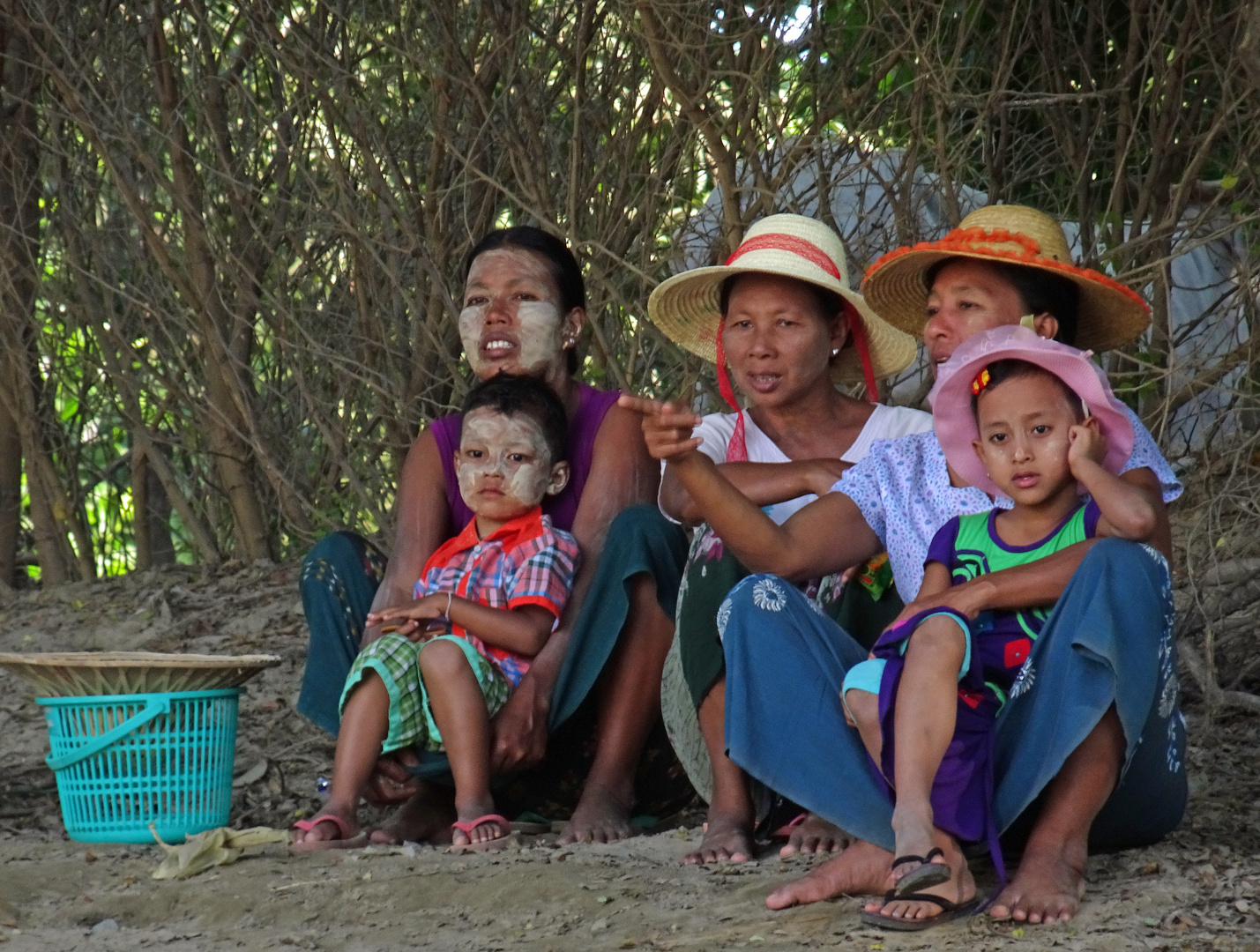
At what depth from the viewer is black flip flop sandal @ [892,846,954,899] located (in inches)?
92.2

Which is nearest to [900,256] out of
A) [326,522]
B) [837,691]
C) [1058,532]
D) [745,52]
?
[1058,532]

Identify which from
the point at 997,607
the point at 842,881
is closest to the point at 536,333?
the point at 997,607

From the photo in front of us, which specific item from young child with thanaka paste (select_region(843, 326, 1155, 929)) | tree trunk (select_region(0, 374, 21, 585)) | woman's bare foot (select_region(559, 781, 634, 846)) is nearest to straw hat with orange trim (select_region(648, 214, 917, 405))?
young child with thanaka paste (select_region(843, 326, 1155, 929))

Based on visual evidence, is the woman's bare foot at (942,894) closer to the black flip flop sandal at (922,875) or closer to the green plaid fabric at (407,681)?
the black flip flop sandal at (922,875)

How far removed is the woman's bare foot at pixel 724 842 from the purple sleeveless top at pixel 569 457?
94 cm

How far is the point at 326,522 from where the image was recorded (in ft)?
19.0

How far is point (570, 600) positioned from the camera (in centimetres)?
354

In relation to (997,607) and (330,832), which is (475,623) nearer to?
(330,832)

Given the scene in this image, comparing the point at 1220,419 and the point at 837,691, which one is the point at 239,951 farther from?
the point at 1220,419

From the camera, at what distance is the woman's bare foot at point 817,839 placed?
2.95m

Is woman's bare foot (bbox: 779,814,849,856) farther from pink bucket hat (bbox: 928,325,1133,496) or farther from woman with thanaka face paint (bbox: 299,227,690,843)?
pink bucket hat (bbox: 928,325,1133,496)

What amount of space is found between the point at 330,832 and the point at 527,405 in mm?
1052

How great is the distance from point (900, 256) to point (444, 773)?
148 centimetres

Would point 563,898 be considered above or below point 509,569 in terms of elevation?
below
